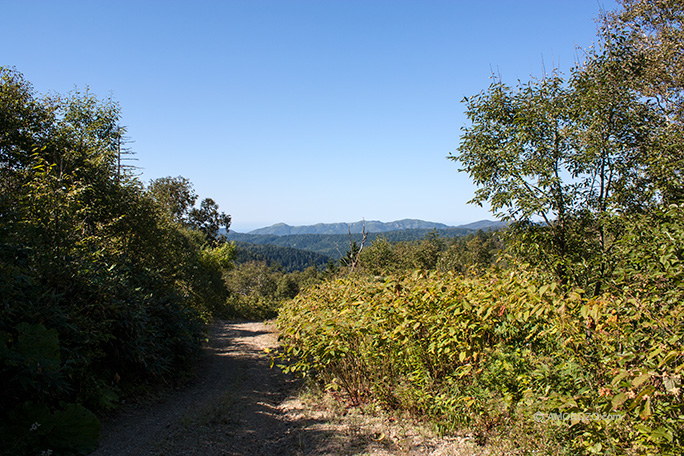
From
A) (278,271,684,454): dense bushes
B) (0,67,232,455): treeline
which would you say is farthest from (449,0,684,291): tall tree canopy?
(0,67,232,455): treeline

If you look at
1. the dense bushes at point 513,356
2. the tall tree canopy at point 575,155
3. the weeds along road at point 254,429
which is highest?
the tall tree canopy at point 575,155

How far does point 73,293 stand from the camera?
4.27 meters

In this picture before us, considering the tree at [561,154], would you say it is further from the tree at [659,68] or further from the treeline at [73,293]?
the treeline at [73,293]

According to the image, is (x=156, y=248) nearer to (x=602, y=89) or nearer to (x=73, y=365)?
(x=73, y=365)

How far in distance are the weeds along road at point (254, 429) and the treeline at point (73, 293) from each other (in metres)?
0.49

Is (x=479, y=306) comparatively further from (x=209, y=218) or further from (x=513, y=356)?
(x=209, y=218)

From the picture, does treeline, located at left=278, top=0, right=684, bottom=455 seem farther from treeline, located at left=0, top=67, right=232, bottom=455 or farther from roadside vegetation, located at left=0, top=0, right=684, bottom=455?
treeline, located at left=0, top=67, right=232, bottom=455

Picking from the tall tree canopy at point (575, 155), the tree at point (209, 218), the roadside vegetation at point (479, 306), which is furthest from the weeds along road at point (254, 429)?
the tree at point (209, 218)

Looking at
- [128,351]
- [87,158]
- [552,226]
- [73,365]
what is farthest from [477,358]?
[87,158]

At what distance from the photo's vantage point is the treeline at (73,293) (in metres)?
3.06

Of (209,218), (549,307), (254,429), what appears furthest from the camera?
(209,218)

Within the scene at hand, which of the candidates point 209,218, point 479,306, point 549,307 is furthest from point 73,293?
point 209,218

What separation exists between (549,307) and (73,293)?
4939 mm

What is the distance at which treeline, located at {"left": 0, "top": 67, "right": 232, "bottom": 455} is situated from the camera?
10.0 ft
